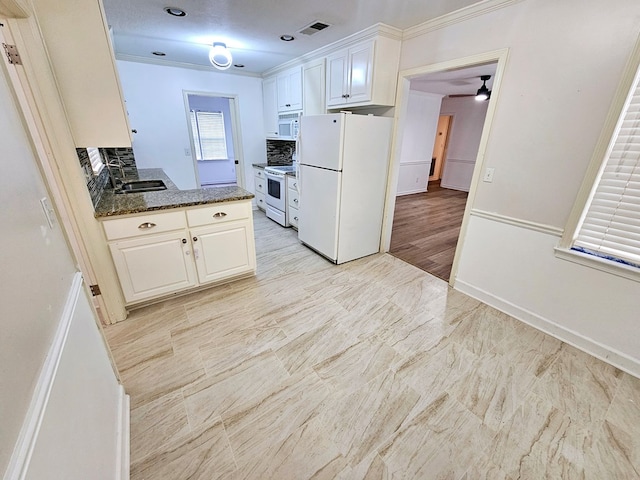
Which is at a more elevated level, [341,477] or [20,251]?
[20,251]

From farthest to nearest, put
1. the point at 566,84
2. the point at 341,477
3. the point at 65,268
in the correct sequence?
the point at 566,84
the point at 341,477
the point at 65,268

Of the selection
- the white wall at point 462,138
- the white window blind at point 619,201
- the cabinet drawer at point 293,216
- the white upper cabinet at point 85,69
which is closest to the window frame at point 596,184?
the white window blind at point 619,201

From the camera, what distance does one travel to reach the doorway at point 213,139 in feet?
22.1

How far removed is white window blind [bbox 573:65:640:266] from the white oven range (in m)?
3.21

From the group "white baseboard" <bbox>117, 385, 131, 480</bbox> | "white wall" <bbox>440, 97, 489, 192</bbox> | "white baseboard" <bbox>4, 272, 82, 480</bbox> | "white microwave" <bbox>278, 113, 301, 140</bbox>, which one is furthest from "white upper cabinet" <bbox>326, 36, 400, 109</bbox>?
"white wall" <bbox>440, 97, 489, 192</bbox>

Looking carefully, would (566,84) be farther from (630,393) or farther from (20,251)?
(20,251)

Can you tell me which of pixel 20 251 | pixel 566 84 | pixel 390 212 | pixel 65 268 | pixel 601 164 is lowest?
pixel 390 212

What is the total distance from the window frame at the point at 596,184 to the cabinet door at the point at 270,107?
12.9 ft

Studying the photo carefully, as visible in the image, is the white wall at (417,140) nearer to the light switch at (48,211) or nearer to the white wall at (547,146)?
the white wall at (547,146)

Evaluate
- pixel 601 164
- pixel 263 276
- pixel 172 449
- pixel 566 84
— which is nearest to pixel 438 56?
pixel 566 84

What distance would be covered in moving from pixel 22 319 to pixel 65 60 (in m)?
1.78

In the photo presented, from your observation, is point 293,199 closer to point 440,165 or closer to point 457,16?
point 457,16

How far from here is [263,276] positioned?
2811 mm

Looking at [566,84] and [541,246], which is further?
[541,246]
